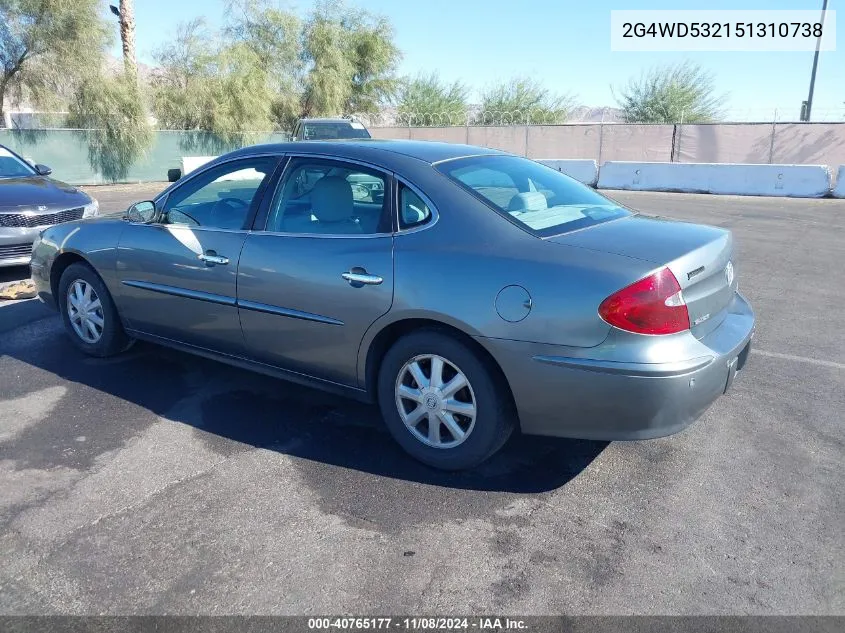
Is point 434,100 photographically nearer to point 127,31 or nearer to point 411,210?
point 127,31

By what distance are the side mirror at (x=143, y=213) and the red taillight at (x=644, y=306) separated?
3051 millimetres

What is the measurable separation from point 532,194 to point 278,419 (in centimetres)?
195

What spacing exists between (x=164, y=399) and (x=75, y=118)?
22.3 meters

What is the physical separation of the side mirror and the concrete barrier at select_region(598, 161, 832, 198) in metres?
17.6

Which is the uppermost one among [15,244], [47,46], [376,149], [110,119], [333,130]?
[47,46]

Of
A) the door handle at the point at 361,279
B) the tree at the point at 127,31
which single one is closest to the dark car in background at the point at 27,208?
the door handle at the point at 361,279

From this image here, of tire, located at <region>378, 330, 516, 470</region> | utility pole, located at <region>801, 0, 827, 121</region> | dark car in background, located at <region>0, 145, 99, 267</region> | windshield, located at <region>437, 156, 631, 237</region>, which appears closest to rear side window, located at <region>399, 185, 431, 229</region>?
windshield, located at <region>437, 156, 631, 237</region>

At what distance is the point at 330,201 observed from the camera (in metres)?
3.75

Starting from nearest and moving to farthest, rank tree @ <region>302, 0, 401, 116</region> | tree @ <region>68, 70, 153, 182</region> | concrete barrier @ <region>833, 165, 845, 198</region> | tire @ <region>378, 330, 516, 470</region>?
1. tire @ <region>378, 330, 516, 470</region>
2. concrete barrier @ <region>833, 165, 845, 198</region>
3. tree @ <region>68, 70, 153, 182</region>
4. tree @ <region>302, 0, 401, 116</region>

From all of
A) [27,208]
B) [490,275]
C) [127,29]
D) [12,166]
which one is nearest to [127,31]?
[127,29]

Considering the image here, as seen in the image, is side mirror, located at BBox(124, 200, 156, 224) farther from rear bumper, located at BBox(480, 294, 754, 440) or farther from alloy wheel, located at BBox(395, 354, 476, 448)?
rear bumper, located at BBox(480, 294, 754, 440)

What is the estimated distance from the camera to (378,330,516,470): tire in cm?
319

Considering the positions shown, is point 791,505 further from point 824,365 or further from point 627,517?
point 824,365

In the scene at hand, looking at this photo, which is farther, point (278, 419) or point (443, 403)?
point (278, 419)
